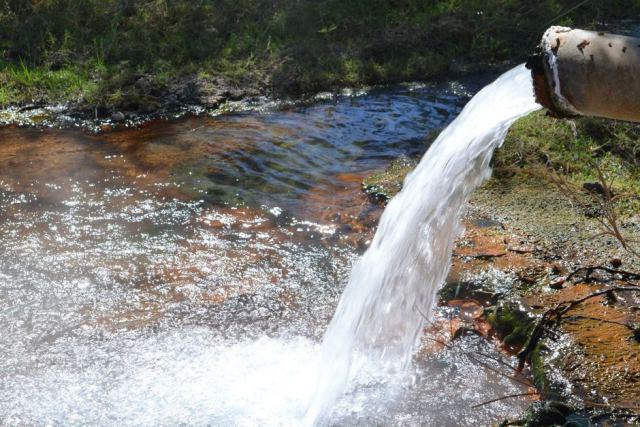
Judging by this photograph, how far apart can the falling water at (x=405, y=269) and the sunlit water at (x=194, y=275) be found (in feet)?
0.42

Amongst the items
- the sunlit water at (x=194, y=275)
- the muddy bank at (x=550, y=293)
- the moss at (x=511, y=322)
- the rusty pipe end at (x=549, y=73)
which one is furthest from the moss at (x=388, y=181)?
the rusty pipe end at (x=549, y=73)

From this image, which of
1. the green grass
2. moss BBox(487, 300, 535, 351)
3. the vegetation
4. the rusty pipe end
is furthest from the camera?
the vegetation

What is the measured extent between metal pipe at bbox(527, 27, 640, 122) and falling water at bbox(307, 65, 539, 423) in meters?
1.31

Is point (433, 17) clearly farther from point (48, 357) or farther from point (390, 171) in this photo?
point (48, 357)

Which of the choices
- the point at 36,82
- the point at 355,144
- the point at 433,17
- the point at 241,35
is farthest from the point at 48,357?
the point at 433,17

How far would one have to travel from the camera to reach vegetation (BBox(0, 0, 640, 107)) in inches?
342

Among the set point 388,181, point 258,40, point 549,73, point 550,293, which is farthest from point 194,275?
point 258,40

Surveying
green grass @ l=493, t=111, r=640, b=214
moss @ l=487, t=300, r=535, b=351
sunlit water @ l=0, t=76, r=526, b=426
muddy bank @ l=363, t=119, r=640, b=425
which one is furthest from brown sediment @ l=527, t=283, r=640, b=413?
green grass @ l=493, t=111, r=640, b=214

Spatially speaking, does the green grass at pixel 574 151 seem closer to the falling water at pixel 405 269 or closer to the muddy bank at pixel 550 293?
the muddy bank at pixel 550 293

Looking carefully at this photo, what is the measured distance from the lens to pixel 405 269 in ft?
13.6

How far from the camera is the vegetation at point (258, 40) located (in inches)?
342

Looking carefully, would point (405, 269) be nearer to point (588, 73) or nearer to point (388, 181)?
point (388, 181)

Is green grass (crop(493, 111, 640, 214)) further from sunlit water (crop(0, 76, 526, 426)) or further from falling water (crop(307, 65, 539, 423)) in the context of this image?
falling water (crop(307, 65, 539, 423))

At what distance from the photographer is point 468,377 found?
3578mm
